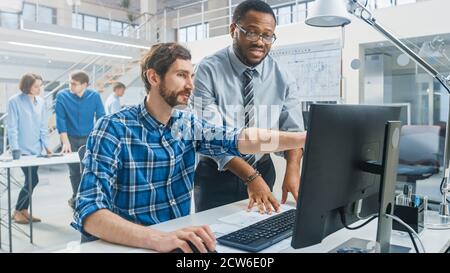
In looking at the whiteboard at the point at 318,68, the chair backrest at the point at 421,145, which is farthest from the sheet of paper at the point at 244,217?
the whiteboard at the point at 318,68

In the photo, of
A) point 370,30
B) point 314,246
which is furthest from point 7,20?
point 314,246

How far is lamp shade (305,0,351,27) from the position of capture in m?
1.48

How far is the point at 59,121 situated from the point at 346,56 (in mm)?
3116

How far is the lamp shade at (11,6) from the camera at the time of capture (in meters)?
6.25

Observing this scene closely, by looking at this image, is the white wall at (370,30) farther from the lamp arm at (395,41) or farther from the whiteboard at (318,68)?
the lamp arm at (395,41)

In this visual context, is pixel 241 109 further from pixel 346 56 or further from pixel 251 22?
pixel 346 56

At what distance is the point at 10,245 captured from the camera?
263cm

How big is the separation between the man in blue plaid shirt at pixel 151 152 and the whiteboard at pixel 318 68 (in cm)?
232

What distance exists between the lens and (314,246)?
3.14 ft

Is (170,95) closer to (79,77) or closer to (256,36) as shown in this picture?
(256,36)

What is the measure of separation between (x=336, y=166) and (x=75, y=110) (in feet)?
11.5
